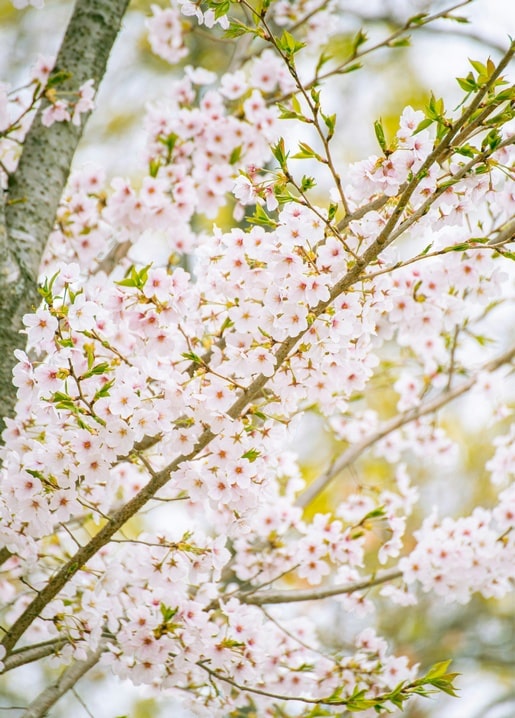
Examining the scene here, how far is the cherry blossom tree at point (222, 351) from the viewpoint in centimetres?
165

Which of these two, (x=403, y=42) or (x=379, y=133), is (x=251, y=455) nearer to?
(x=379, y=133)

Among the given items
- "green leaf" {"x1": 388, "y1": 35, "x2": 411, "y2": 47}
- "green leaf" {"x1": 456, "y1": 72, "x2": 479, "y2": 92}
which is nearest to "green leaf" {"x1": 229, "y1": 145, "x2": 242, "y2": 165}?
"green leaf" {"x1": 388, "y1": 35, "x2": 411, "y2": 47}

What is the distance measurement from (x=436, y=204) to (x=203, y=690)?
166 centimetres

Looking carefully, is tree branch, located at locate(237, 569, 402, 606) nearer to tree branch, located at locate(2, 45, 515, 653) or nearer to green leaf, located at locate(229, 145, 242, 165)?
tree branch, located at locate(2, 45, 515, 653)

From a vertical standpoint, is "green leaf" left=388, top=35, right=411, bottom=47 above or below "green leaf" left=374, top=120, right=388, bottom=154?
above

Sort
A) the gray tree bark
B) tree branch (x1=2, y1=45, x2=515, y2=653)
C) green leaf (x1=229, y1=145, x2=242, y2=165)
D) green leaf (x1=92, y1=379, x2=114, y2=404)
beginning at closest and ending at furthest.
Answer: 1. tree branch (x1=2, y1=45, x2=515, y2=653)
2. green leaf (x1=92, y1=379, x2=114, y2=404)
3. the gray tree bark
4. green leaf (x1=229, y1=145, x2=242, y2=165)

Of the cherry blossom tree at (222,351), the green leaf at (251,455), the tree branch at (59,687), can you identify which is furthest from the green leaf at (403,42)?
the tree branch at (59,687)

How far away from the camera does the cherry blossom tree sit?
1.65 metres

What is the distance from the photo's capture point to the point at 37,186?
7.95ft

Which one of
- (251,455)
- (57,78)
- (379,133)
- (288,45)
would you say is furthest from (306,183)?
(57,78)

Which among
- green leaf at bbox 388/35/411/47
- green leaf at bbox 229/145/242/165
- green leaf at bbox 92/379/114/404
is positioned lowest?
green leaf at bbox 92/379/114/404

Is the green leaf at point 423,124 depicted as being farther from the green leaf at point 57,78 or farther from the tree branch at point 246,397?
the green leaf at point 57,78

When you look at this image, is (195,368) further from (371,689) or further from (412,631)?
(412,631)

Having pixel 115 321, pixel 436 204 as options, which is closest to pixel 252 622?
pixel 115 321
